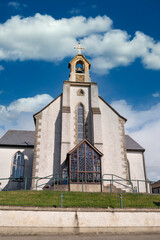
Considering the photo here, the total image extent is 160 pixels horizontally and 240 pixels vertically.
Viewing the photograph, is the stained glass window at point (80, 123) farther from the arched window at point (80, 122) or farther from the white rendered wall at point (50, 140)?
the white rendered wall at point (50, 140)

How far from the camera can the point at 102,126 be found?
21.9 meters

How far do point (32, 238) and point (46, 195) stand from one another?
462 centimetres

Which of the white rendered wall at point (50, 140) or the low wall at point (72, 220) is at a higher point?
the white rendered wall at point (50, 140)

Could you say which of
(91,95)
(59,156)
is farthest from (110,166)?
(91,95)

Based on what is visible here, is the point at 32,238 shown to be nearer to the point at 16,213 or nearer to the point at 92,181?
the point at 16,213

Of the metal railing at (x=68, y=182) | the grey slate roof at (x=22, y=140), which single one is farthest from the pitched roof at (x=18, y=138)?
the metal railing at (x=68, y=182)

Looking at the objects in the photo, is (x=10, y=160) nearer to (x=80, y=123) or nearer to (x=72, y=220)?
(x=80, y=123)

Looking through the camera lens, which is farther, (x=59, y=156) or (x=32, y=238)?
(x=59, y=156)

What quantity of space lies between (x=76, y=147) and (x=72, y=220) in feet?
28.3

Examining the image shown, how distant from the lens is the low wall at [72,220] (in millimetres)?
9469

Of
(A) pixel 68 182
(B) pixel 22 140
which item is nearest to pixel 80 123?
(A) pixel 68 182

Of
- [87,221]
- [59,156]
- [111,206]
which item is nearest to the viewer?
[87,221]

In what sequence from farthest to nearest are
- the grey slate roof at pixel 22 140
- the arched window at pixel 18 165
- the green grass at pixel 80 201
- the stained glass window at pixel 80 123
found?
the grey slate roof at pixel 22 140 < the arched window at pixel 18 165 < the stained glass window at pixel 80 123 < the green grass at pixel 80 201

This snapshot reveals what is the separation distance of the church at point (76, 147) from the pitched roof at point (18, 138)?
12 cm
